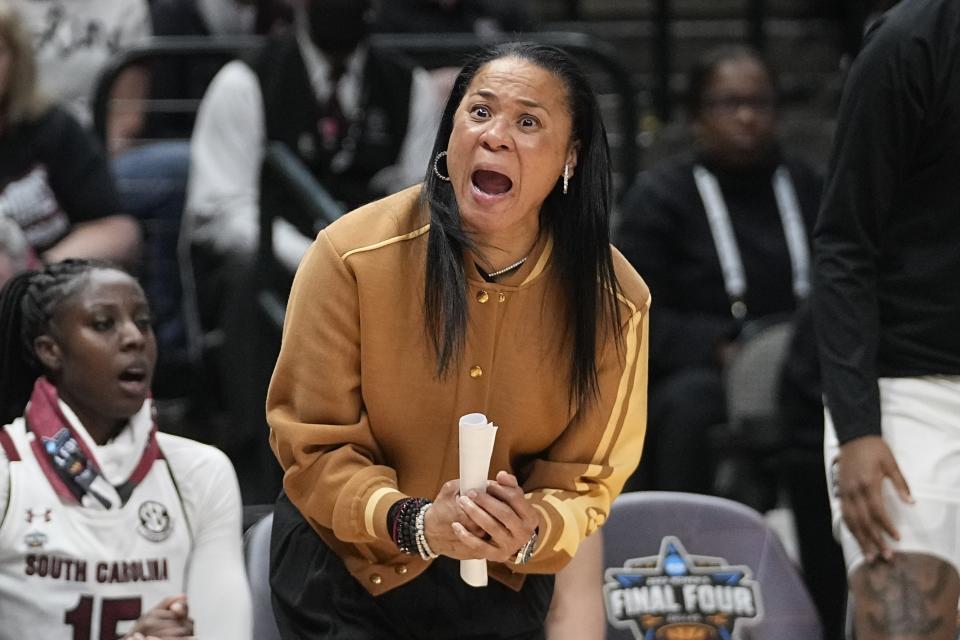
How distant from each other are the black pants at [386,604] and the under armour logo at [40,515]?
19.6 inches

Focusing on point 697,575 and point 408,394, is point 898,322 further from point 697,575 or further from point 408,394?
point 408,394

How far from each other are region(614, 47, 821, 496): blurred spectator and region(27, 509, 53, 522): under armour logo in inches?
90.9

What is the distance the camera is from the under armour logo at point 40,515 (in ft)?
10.5

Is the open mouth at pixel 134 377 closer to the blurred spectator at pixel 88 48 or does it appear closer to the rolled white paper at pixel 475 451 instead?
the rolled white paper at pixel 475 451

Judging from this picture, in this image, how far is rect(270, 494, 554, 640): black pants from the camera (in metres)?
2.96

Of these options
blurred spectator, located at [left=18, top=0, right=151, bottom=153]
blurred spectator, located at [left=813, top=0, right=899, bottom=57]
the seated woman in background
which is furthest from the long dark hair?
blurred spectator, located at [left=813, top=0, right=899, bottom=57]

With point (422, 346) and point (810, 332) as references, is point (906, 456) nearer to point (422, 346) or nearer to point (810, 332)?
point (422, 346)

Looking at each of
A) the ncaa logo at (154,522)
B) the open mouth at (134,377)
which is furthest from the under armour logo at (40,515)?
the open mouth at (134,377)

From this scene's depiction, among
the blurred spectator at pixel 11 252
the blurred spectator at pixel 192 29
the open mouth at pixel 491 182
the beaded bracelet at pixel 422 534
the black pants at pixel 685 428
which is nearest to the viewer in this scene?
the beaded bracelet at pixel 422 534

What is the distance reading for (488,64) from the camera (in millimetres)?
2924

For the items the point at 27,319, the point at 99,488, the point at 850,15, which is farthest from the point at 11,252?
the point at 850,15

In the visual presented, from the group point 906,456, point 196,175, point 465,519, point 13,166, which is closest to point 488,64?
point 465,519

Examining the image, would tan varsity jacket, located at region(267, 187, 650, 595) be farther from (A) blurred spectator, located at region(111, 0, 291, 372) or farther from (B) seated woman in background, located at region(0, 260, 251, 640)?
(A) blurred spectator, located at region(111, 0, 291, 372)

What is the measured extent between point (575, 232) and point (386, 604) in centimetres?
74
